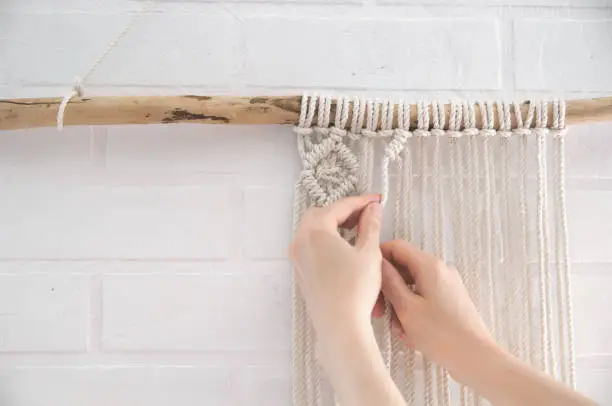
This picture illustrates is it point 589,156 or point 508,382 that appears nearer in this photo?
point 508,382

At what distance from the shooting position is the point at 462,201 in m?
0.83

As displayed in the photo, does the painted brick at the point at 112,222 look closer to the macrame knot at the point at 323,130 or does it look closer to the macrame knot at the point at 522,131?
the macrame knot at the point at 323,130

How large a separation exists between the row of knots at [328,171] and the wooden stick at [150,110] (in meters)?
0.06

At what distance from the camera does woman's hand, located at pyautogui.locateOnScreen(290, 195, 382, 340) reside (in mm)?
692

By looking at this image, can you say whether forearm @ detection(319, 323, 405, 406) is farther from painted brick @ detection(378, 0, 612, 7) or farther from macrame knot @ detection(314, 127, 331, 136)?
painted brick @ detection(378, 0, 612, 7)

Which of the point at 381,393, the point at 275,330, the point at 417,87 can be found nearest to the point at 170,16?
the point at 417,87

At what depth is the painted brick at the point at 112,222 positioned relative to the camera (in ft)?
2.73

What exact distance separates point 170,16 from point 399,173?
39 cm

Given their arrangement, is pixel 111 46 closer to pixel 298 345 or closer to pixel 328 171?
pixel 328 171

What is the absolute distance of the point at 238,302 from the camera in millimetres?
834

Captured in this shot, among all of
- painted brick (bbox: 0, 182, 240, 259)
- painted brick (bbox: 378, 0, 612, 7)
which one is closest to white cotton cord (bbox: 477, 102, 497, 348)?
painted brick (bbox: 378, 0, 612, 7)

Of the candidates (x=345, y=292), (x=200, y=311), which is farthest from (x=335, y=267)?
(x=200, y=311)

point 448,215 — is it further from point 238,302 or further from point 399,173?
point 238,302

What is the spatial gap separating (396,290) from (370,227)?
0.09 metres
